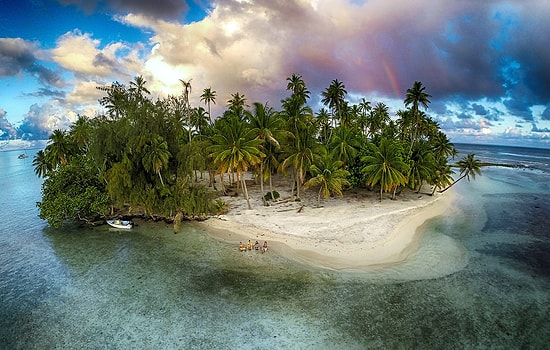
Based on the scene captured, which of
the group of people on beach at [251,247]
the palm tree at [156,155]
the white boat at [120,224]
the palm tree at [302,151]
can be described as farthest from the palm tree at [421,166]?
the white boat at [120,224]

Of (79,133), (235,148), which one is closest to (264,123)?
(235,148)

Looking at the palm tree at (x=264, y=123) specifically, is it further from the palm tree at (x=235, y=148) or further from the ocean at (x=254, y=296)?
the ocean at (x=254, y=296)

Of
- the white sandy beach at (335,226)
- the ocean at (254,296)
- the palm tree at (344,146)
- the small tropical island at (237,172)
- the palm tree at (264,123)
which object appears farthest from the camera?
the palm tree at (344,146)

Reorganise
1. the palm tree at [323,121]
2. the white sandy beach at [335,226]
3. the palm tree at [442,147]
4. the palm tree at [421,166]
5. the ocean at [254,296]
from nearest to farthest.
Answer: the ocean at [254,296] < the white sandy beach at [335,226] < the palm tree at [421,166] < the palm tree at [442,147] < the palm tree at [323,121]

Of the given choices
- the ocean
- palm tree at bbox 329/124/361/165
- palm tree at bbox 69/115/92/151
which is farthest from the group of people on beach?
palm tree at bbox 69/115/92/151

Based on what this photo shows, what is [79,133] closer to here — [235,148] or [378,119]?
[235,148]

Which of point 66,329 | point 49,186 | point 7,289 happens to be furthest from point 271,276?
point 49,186

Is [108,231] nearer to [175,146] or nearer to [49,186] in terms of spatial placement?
[49,186]

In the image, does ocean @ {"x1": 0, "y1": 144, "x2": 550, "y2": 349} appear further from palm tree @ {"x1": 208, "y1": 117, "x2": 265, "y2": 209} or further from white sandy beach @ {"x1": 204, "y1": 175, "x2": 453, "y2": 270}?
palm tree @ {"x1": 208, "y1": 117, "x2": 265, "y2": 209}
